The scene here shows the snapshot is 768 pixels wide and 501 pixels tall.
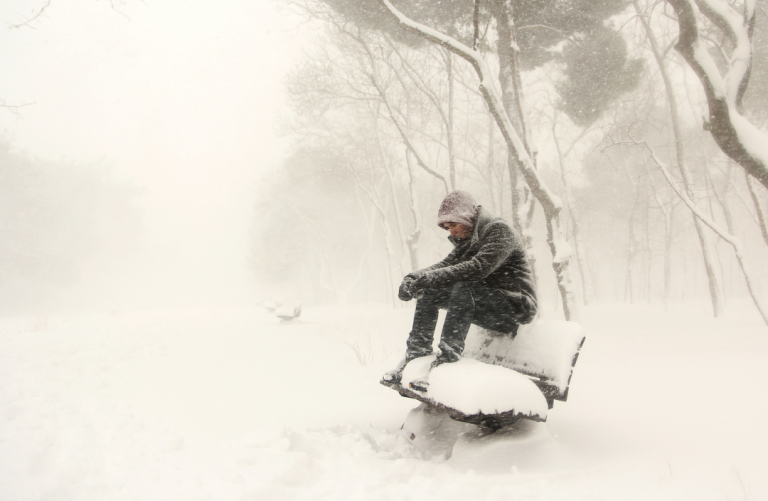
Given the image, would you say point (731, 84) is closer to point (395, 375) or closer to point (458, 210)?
point (458, 210)

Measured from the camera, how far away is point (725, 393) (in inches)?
118

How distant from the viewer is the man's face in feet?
→ 9.27

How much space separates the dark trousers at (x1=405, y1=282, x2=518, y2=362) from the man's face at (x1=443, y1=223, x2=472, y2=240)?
1.61 feet

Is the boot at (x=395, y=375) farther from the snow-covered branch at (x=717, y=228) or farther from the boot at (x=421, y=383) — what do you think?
the snow-covered branch at (x=717, y=228)

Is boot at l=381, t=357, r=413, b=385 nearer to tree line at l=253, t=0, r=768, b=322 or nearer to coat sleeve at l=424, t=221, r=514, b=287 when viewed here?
coat sleeve at l=424, t=221, r=514, b=287

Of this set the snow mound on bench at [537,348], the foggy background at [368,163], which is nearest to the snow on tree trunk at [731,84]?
the foggy background at [368,163]

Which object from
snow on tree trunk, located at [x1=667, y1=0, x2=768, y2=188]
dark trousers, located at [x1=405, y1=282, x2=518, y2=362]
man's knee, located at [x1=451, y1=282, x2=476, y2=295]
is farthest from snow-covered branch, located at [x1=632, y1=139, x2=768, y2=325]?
man's knee, located at [x1=451, y1=282, x2=476, y2=295]

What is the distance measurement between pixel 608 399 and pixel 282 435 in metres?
2.74

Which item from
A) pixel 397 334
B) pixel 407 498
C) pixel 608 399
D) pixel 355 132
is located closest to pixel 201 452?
pixel 407 498

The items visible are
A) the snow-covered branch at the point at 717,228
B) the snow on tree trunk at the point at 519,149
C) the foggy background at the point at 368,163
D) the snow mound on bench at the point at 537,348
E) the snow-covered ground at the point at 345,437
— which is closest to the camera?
the snow-covered ground at the point at 345,437

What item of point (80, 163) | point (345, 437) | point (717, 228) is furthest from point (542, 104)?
point (80, 163)

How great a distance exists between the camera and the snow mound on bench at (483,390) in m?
1.96

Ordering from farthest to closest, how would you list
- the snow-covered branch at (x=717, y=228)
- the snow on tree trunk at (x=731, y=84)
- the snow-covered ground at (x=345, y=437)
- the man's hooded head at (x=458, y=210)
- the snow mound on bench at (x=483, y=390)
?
the snow-covered branch at (x=717, y=228) < the snow on tree trunk at (x=731, y=84) < the man's hooded head at (x=458, y=210) < the snow mound on bench at (x=483, y=390) < the snow-covered ground at (x=345, y=437)

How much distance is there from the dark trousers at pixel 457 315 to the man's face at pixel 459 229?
0.49 m
